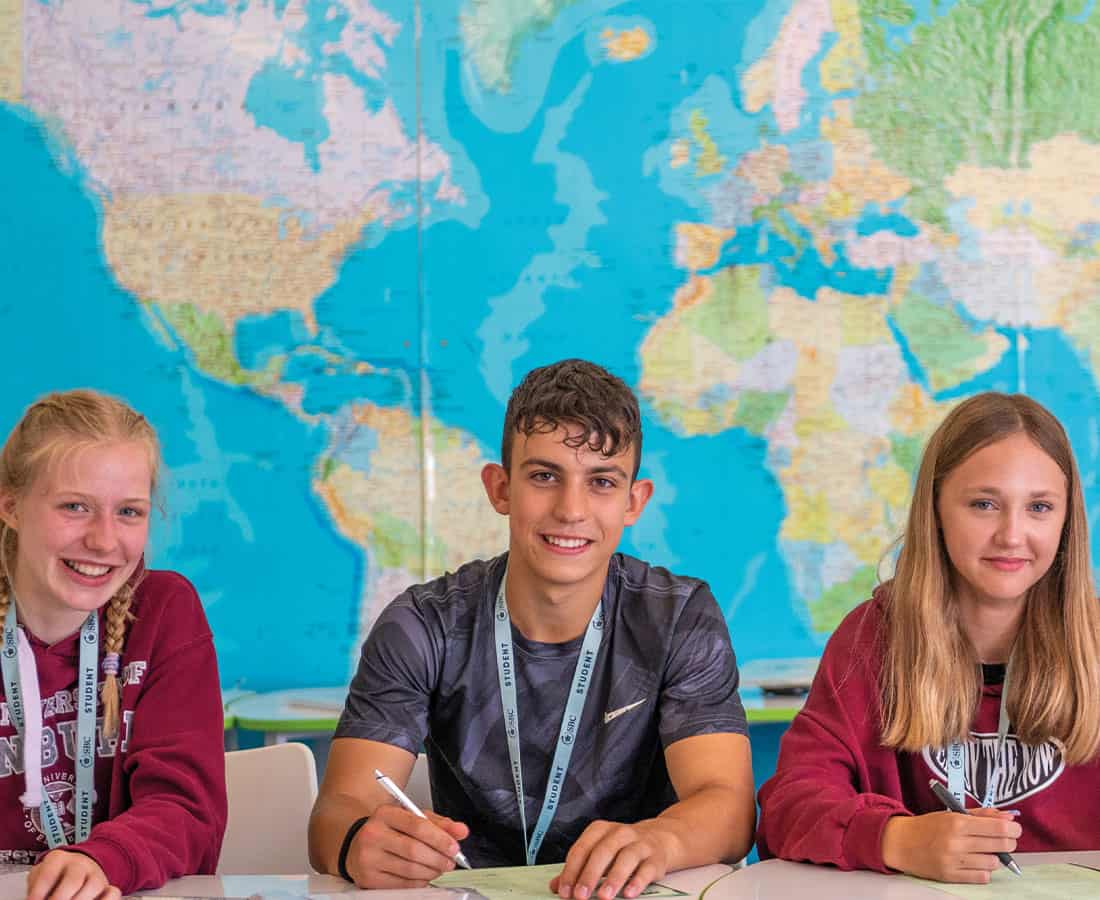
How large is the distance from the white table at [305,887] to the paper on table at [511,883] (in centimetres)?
2

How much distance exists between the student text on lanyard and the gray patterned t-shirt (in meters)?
0.31

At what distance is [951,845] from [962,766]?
1.12 ft

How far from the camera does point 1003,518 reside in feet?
6.49

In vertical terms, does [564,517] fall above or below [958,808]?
above

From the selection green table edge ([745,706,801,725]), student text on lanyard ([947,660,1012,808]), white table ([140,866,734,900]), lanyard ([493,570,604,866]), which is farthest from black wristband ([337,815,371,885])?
green table edge ([745,706,801,725])

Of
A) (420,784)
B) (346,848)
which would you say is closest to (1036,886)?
(346,848)

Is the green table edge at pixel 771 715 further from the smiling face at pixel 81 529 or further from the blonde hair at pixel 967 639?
the smiling face at pixel 81 529

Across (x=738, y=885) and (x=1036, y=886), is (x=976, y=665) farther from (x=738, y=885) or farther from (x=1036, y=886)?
(x=738, y=885)

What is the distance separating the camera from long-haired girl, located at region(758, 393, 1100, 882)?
6.15 feet

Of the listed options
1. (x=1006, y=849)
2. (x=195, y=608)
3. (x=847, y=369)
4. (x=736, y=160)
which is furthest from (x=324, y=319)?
(x=1006, y=849)

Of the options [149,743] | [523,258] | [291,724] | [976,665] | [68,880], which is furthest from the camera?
[523,258]

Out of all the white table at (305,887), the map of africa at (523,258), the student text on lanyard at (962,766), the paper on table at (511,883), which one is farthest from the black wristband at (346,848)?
the map of africa at (523,258)

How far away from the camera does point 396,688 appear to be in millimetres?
1981

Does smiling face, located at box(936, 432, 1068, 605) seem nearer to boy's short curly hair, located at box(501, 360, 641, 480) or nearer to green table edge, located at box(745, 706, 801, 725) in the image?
boy's short curly hair, located at box(501, 360, 641, 480)
